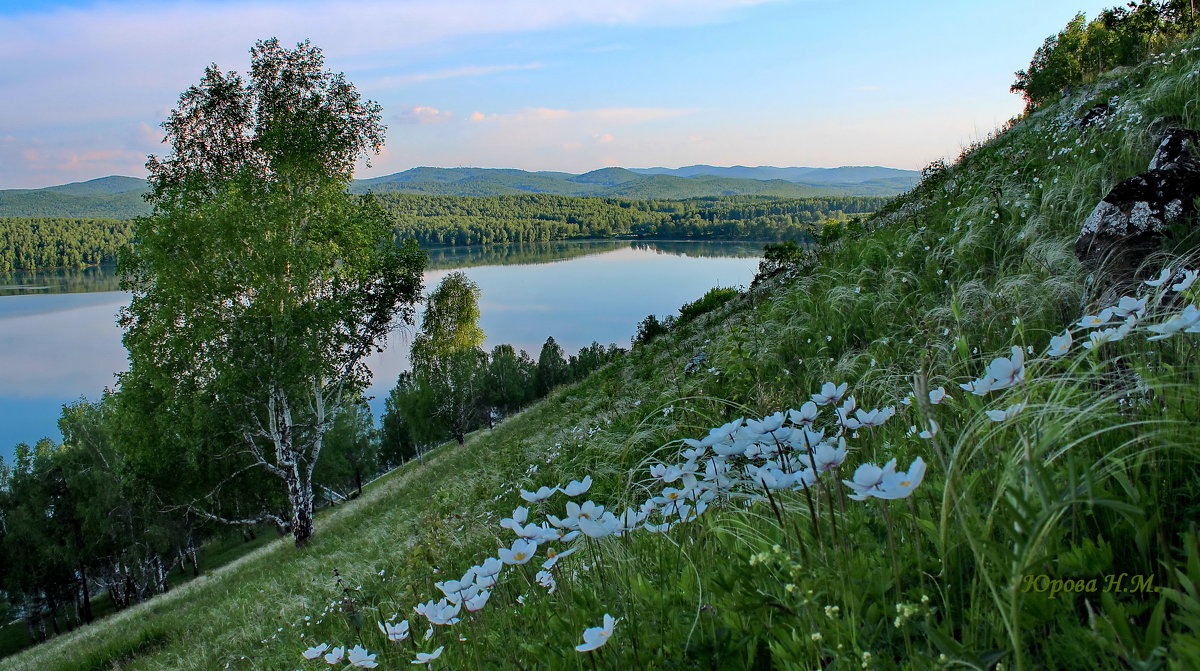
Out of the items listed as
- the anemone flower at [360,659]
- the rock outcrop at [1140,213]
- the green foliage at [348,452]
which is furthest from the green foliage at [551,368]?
the anemone flower at [360,659]

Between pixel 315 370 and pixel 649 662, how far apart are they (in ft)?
57.7

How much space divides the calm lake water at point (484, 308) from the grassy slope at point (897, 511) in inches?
613

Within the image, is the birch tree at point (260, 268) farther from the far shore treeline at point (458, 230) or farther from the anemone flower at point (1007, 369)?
the far shore treeline at point (458, 230)

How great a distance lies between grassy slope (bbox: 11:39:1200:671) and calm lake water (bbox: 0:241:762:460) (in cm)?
1557

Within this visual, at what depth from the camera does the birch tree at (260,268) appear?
16.1 m

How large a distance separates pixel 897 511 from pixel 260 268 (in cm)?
1787

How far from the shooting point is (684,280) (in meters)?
108

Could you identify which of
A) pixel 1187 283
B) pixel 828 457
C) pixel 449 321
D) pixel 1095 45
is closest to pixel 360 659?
pixel 828 457

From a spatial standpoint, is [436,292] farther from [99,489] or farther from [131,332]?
[131,332]

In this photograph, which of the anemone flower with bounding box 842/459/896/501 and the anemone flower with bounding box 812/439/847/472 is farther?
the anemone flower with bounding box 812/439/847/472

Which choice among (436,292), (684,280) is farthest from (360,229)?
(684,280)

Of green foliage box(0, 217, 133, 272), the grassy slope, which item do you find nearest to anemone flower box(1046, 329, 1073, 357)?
the grassy slope

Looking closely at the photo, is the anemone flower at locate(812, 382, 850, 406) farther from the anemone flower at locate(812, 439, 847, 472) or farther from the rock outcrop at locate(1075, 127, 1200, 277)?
the rock outcrop at locate(1075, 127, 1200, 277)

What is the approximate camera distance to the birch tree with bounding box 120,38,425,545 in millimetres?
16109
